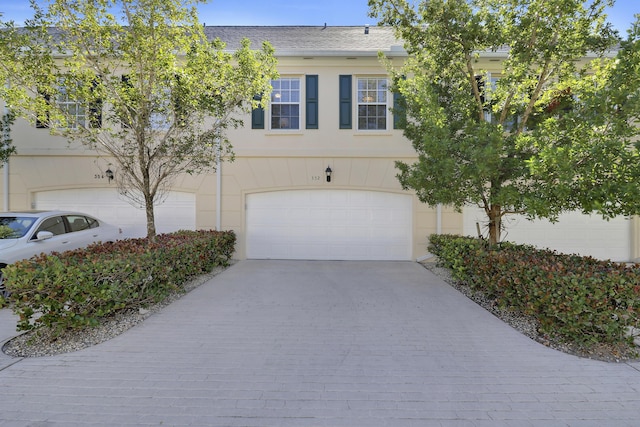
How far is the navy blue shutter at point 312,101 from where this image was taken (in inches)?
378

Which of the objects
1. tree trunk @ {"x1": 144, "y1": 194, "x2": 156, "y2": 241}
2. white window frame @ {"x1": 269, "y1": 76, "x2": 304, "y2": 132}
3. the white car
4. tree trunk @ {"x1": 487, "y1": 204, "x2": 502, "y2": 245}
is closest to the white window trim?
white window frame @ {"x1": 269, "y1": 76, "x2": 304, "y2": 132}

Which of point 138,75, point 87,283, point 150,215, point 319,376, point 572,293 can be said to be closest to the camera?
point 319,376

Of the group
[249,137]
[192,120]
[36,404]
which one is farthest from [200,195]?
[36,404]

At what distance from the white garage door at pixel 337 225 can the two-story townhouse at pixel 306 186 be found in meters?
0.03

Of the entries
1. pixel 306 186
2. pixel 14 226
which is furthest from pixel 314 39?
pixel 14 226

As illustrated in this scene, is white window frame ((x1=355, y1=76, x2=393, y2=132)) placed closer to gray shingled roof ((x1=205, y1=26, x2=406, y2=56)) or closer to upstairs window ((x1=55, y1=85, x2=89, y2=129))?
gray shingled roof ((x1=205, y1=26, x2=406, y2=56))

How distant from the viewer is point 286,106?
9750 mm

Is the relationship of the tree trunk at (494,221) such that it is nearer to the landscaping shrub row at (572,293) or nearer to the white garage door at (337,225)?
the landscaping shrub row at (572,293)

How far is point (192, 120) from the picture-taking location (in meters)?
6.52

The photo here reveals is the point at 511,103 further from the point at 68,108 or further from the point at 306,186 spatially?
the point at 68,108

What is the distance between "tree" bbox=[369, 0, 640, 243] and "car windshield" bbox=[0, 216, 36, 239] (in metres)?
7.14

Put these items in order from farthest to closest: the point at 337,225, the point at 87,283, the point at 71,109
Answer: the point at 337,225 < the point at 71,109 < the point at 87,283

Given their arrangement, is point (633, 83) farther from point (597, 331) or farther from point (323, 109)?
point (323, 109)

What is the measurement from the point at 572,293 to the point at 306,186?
6819 millimetres
